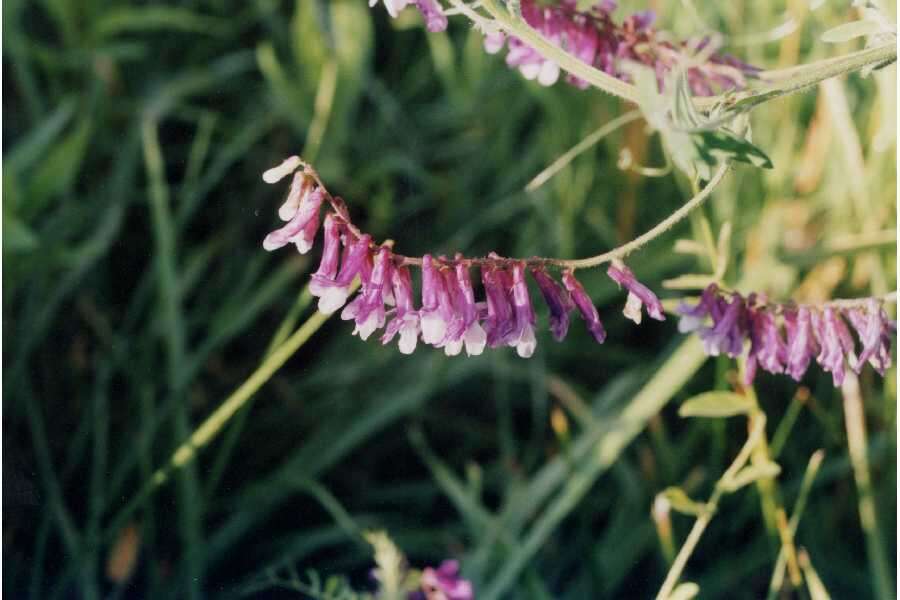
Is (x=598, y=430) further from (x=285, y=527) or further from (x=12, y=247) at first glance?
(x=12, y=247)

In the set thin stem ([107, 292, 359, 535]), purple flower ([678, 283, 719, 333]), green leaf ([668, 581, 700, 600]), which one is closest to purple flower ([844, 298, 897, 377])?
purple flower ([678, 283, 719, 333])

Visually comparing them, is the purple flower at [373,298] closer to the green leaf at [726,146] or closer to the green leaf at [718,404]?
the green leaf at [726,146]

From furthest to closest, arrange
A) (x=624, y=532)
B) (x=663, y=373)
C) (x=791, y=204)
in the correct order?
(x=791, y=204) → (x=624, y=532) → (x=663, y=373)

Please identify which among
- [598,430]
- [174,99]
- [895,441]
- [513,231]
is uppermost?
[174,99]

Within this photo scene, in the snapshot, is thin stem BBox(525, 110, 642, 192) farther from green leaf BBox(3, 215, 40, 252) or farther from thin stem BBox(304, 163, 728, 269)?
green leaf BBox(3, 215, 40, 252)

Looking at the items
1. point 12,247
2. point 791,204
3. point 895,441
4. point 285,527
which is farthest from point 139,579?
point 791,204

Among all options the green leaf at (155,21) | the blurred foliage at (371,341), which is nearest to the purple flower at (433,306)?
the blurred foliage at (371,341)
